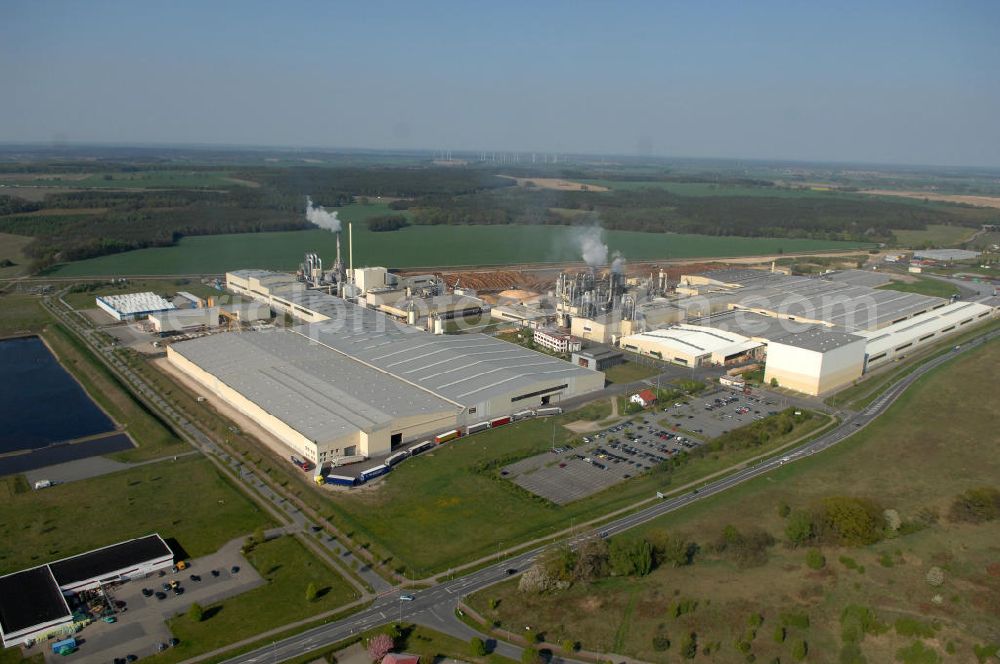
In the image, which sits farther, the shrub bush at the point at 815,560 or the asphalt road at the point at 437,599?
the shrub bush at the point at 815,560

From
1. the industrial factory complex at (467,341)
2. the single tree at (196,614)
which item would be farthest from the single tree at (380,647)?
the industrial factory complex at (467,341)

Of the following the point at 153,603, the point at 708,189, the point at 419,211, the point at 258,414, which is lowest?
the point at 153,603

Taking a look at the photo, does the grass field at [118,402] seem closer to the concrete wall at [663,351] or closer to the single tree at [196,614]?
the single tree at [196,614]

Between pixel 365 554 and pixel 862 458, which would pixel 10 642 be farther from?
pixel 862 458

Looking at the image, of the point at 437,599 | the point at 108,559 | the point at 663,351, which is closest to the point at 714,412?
the point at 663,351

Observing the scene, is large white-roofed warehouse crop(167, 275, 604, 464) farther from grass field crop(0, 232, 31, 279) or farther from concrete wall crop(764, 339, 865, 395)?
grass field crop(0, 232, 31, 279)

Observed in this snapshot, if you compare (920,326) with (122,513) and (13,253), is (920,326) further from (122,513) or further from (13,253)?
(13,253)
